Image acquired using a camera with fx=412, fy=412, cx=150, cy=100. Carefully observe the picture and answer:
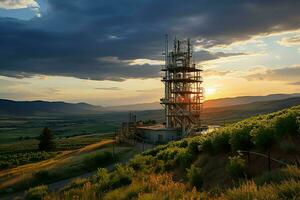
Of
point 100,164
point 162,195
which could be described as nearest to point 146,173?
point 162,195

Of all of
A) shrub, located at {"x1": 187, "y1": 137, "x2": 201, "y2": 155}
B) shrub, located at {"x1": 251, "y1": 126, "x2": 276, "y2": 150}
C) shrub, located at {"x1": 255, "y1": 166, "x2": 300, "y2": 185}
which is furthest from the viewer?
shrub, located at {"x1": 187, "y1": 137, "x2": 201, "y2": 155}

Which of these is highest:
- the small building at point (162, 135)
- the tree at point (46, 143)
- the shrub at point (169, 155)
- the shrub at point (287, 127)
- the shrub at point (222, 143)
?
the shrub at point (287, 127)

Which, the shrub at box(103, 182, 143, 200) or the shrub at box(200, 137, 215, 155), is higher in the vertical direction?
the shrub at box(200, 137, 215, 155)

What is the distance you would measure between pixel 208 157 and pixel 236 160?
150 inches

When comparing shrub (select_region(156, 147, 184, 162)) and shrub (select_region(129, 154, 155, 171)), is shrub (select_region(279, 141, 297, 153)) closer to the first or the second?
shrub (select_region(156, 147, 184, 162))

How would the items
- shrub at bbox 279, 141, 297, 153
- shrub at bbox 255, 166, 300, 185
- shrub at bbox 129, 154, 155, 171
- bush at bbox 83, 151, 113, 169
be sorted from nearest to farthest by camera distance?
shrub at bbox 255, 166, 300, 185 → shrub at bbox 279, 141, 297, 153 → shrub at bbox 129, 154, 155, 171 → bush at bbox 83, 151, 113, 169

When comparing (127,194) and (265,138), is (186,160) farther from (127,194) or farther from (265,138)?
(265,138)

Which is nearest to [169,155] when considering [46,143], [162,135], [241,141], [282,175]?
[241,141]

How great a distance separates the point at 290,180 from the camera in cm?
914

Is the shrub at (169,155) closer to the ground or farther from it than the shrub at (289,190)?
closer to the ground

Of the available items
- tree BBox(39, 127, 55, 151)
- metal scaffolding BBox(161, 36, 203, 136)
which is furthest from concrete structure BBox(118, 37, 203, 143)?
tree BBox(39, 127, 55, 151)

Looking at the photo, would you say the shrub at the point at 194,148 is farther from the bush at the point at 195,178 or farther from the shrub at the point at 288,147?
the shrub at the point at 288,147

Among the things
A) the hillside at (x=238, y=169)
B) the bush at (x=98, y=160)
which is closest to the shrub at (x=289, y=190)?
the hillside at (x=238, y=169)

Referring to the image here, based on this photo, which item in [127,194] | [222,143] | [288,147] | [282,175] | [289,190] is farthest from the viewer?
[222,143]
